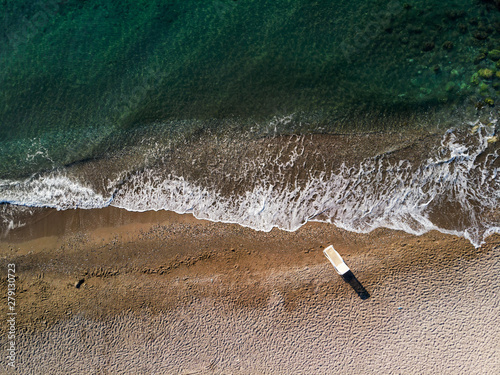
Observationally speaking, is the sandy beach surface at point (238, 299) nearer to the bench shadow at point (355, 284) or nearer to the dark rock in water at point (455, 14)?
the bench shadow at point (355, 284)

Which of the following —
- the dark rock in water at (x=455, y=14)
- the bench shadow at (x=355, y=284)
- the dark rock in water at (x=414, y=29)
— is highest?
the dark rock in water at (x=414, y=29)

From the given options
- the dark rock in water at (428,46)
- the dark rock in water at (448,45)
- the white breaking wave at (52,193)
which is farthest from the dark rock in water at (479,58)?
the white breaking wave at (52,193)

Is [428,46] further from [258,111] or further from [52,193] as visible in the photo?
[52,193]

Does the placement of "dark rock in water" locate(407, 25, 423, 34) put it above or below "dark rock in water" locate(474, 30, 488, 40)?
above

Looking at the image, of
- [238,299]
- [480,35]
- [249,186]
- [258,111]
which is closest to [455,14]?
[480,35]

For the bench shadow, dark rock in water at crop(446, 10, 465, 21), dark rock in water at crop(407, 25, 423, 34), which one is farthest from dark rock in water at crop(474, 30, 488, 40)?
the bench shadow

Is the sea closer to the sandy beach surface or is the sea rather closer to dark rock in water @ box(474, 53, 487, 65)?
dark rock in water @ box(474, 53, 487, 65)
